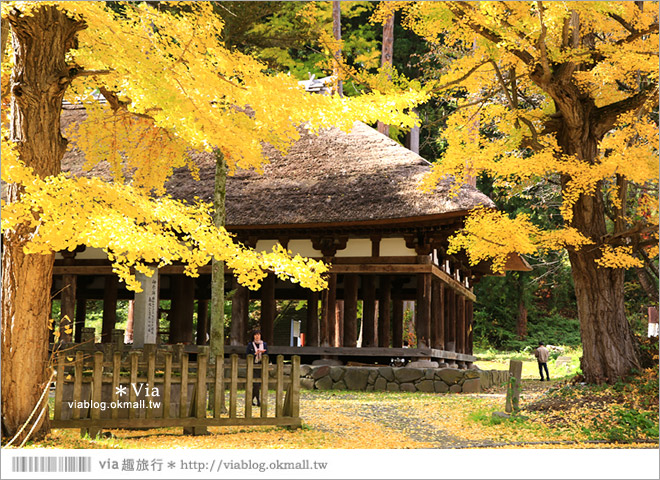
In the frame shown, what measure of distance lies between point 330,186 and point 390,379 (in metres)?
4.51

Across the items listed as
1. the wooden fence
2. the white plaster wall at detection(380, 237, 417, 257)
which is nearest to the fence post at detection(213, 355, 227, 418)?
the wooden fence

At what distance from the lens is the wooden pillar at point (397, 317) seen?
2059 cm

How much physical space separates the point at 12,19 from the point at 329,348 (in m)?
10.3

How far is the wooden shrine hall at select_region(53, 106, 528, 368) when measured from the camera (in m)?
14.7

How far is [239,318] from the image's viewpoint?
16.1m

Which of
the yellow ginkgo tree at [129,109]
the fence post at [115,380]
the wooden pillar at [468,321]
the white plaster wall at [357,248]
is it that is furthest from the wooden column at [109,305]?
the wooden pillar at [468,321]

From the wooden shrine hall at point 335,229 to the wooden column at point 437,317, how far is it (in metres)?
0.02

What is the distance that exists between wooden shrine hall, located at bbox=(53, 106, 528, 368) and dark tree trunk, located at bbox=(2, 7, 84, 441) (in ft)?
20.6

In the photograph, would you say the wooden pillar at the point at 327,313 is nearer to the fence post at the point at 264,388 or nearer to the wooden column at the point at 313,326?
the wooden column at the point at 313,326

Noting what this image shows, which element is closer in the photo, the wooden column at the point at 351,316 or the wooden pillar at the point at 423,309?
the wooden pillar at the point at 423,309

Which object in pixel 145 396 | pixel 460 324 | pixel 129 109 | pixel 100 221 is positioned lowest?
pixel 145 396

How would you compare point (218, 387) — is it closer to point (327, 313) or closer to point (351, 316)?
point (327, 313)

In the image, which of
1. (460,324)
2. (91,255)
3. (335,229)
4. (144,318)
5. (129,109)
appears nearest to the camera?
(129,109)

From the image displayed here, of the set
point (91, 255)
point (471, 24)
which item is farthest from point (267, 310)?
point (471, 24)
